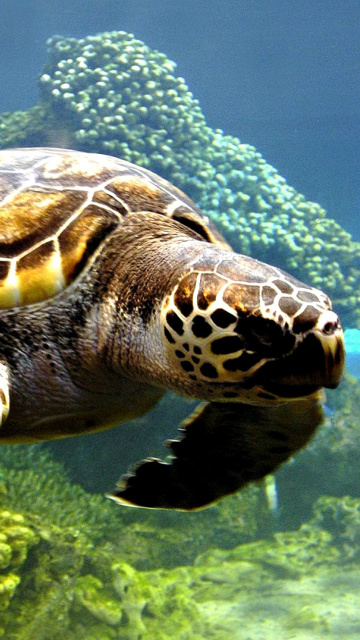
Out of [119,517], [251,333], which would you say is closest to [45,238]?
[251,333]

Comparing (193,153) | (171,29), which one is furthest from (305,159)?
(193,153)

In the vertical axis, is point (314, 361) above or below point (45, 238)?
below

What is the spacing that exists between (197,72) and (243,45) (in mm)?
2122

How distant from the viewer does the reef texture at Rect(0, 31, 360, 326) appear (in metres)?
8.34

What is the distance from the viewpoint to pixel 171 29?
61.4ft

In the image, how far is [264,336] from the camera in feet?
4.24

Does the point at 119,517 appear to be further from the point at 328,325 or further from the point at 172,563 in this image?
the point at 328,325

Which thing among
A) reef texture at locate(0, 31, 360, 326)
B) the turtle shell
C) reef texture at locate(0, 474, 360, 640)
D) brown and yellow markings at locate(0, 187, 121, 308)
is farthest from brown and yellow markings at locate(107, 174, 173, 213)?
reef texture at locate(0, 31, 360, 326)

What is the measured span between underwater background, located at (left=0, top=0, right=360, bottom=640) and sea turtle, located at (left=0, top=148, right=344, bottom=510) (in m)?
0.61

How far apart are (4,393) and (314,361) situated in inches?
34.0

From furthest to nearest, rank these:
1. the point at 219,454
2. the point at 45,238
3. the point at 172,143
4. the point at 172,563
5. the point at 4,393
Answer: the point at 172,143, the point at 172,563, the point at 219,454, the point at 45,238, the point at 4,393

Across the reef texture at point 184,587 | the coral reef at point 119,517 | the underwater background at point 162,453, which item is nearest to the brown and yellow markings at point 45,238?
the underwater background at point 162,453

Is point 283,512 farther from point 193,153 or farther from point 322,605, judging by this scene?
point 193,153

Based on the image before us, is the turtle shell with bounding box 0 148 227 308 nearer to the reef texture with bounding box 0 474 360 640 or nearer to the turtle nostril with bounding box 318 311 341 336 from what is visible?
the turtle nostril with bounding box 318 311 341 336
